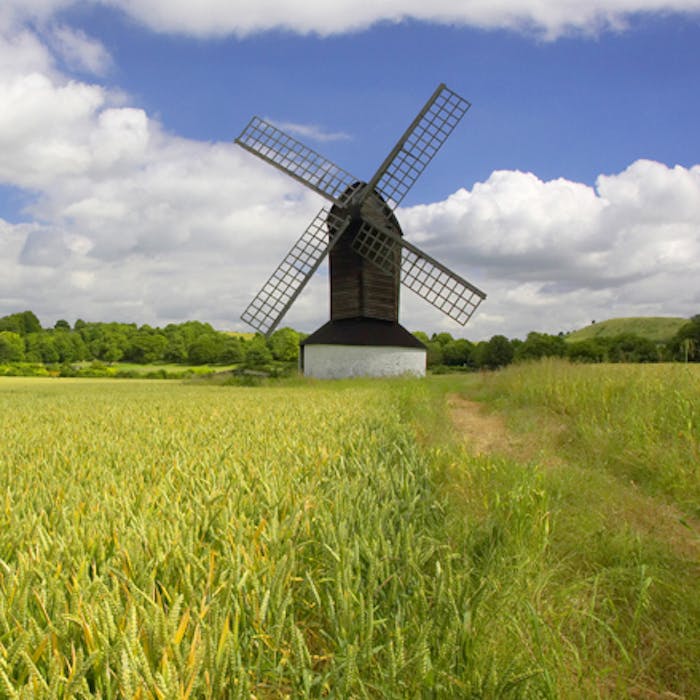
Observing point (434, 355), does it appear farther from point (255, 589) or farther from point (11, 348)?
point (255, 589)

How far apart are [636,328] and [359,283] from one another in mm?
86549

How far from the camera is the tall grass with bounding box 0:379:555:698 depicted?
4.99ft

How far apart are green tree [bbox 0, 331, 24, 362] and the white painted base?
6011cm

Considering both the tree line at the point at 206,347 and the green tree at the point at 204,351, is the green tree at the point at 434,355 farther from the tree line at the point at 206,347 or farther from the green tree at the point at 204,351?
the green tree at the point at 204,351

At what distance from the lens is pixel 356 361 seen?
83.1ft

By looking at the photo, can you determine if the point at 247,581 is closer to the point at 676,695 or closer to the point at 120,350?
the point at 676,695

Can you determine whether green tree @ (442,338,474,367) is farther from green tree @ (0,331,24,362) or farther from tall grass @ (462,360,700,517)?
green tree @ (0,331,24,362)

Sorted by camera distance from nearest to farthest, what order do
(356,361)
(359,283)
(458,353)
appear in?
(359,283) < (356,361) < (458,353)

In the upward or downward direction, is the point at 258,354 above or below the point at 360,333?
below

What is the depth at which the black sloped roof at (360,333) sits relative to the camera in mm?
25109

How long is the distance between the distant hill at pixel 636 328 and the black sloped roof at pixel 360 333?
6784cm

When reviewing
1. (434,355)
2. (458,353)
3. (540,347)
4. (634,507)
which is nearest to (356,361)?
(634,507)

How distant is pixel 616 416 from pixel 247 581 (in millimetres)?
8955

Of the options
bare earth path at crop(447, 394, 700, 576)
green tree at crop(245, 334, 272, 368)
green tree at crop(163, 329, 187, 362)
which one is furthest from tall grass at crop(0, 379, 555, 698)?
green tree at crop(163, 329, 187, 362)
